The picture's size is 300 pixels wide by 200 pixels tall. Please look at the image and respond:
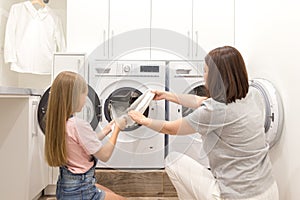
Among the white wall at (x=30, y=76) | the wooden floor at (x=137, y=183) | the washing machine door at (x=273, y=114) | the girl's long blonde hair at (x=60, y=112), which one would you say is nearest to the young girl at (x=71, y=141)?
the girl's long blonde hair at (x=60, y=112)

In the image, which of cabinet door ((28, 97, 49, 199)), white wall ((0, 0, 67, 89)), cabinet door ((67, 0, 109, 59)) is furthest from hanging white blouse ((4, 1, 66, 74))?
cabinet door ((28, 97, 49, 199))

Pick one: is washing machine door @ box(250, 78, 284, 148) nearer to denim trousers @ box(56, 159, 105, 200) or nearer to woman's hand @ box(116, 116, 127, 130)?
woman's hand @ box(116, 116, 127, 130)

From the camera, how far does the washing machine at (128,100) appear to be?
1676 mm

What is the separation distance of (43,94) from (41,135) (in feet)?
0.98

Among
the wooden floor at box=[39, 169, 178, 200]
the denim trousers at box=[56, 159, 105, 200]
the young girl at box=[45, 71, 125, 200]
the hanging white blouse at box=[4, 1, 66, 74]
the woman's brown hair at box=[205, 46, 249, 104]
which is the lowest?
the wooden floor at box=[39, 169, 178, 200]

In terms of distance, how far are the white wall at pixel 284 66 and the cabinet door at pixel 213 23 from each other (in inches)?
18.6

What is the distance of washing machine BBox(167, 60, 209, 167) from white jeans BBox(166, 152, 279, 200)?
0.24 ft

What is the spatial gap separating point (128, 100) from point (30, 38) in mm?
1808

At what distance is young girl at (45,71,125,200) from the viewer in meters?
1.54

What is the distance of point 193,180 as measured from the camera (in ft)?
5.34

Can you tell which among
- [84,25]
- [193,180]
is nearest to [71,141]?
[193,180]

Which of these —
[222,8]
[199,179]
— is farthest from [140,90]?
[222,8]

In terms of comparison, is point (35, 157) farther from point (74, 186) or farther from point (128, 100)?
point (128, 100)

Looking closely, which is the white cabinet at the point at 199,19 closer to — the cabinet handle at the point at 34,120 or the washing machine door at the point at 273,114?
the washing machine door at the point at 273,114
